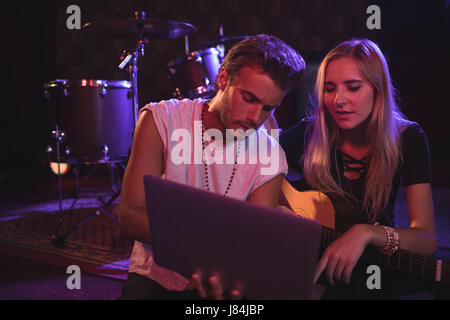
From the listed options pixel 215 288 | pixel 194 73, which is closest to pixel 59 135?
pixel 194 73

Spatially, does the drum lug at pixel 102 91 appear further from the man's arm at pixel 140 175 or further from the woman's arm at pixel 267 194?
the woman's arm at pixel 267 194

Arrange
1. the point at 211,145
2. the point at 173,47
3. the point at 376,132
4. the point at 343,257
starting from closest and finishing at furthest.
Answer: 1. the point at 343,257
2. the point at 211,145
3. the point at 376,132
4. the point at 173,47

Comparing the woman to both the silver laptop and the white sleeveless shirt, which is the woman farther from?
the silver laptop

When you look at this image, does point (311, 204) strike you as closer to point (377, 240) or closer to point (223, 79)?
point (377, 240)

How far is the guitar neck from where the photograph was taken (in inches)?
43.8

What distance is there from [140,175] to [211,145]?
276 mm

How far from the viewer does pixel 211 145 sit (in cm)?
127

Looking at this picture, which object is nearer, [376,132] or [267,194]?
[267,194]

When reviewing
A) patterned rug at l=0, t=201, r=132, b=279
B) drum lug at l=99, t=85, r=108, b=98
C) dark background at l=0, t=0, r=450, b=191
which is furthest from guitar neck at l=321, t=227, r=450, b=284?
dark background at l=0, t=0, r=450, b=191

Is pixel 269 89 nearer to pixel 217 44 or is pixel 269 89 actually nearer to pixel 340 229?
pixel 340 229

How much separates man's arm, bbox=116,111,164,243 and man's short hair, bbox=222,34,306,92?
0.32 metres

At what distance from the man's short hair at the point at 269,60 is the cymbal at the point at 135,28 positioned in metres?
1.46

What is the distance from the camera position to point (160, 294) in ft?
3.64
